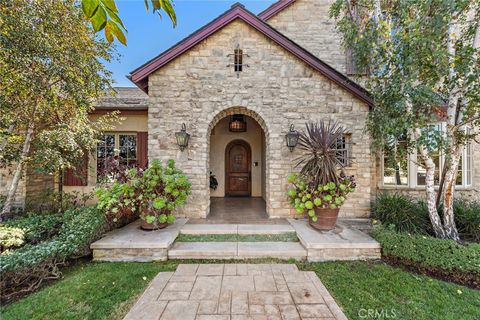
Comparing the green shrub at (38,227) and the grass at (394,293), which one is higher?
the green shrub at (38,227)

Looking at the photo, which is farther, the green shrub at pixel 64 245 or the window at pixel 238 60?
the window at pixel 238 60

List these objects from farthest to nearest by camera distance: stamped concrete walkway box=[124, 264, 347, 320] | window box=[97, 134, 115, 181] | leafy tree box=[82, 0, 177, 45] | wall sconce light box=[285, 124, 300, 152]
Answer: window box=[97, 134, 115, 181] → wall sconce light box=[285, 124, 300, 152] → stamped concrete walkway box=[124, 264, 347, 320] → leafy tree box=[82, 0, 177, 45]

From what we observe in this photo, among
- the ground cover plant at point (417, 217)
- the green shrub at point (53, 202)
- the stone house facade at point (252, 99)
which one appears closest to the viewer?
the ground cover plant at point (417, 217)

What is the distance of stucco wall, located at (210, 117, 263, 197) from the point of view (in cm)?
853

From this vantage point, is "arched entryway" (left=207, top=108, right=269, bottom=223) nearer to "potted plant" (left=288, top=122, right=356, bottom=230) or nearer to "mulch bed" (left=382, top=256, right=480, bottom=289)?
"potted plant" (left=288, top=122, right=356, bottom=230)

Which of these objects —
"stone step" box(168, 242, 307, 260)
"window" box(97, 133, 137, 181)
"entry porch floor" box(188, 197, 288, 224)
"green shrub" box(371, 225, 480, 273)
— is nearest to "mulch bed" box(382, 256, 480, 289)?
"green shrub" box(371, 225, 480, 273)

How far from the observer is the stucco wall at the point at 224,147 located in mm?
8531

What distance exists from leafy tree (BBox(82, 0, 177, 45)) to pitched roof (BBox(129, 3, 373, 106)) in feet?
14.5

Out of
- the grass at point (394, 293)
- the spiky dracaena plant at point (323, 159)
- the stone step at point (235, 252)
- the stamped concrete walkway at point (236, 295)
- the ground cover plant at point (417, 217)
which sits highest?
the spiky dracaena plant at point (323, 159)

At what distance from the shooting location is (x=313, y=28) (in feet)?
26.2

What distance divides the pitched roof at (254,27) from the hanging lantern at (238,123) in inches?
135

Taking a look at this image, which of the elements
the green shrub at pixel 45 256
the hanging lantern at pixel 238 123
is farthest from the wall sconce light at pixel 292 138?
the green shrub at pixel 45 256

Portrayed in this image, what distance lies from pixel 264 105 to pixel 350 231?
3573mm

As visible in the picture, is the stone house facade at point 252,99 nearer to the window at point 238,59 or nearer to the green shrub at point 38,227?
the window at point 238,59
